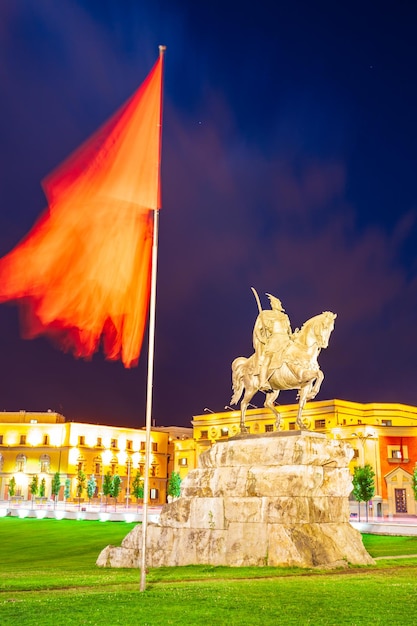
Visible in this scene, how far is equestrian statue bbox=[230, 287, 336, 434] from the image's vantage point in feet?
75.6

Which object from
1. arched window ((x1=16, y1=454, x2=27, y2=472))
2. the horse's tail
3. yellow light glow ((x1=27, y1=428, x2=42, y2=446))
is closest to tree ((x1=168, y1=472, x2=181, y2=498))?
yellow light glow ((x1=27, y1=428, x2=42, y2=446))

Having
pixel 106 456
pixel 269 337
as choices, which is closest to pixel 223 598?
pixel 269 337

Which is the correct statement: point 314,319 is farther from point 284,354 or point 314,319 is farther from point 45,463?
point 45,463

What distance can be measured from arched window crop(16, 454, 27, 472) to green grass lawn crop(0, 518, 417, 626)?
106m

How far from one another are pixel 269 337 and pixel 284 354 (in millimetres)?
1064

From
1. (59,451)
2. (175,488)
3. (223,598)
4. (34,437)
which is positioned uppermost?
(34,437)

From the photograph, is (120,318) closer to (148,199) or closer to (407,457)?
(148,199)

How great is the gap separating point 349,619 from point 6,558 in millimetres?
24567

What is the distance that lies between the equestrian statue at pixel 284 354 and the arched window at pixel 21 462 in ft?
346

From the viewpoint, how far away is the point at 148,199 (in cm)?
1820

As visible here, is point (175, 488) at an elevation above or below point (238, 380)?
below

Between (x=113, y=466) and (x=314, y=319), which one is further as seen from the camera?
(x=113, y=466)

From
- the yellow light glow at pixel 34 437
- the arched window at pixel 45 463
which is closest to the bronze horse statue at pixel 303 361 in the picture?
the arched window at pixel 45 463

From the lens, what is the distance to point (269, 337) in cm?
2394
